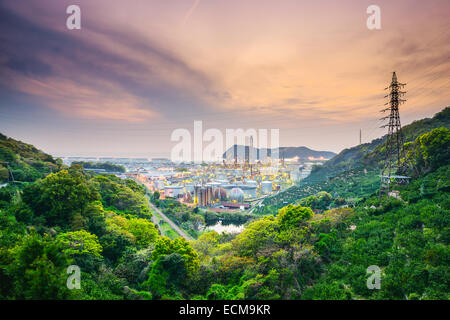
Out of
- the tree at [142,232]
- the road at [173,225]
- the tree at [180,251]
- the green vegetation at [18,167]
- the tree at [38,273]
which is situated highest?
the green vegetation at [18,167]

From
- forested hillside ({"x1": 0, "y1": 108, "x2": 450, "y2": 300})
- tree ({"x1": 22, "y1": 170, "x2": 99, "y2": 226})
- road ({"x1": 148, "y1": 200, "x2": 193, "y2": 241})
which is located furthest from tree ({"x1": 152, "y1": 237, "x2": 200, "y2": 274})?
road ({"x1": 148, "y1": 200, "x2": 193, "y2": 241})

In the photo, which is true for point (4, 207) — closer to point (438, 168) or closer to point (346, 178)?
point (438, 168)

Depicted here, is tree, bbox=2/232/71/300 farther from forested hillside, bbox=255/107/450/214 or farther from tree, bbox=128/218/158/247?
forested hillside, bbox=255/107/450/214

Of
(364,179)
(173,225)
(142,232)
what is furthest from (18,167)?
(364,179)

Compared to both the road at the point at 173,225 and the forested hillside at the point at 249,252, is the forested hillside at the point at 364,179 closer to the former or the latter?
the forested hillside at the point at 249,252

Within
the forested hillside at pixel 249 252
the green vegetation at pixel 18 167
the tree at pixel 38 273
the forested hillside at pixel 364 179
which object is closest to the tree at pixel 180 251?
the forested hillside at pixel 249 252

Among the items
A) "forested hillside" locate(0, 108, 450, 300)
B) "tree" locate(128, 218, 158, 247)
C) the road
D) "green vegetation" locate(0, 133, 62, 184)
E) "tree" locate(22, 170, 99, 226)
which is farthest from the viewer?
the road

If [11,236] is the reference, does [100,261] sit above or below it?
below

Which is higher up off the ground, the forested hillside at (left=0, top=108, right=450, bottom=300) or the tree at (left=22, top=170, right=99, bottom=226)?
the tree at (left=22, top=170, right=99, bottom=226)
